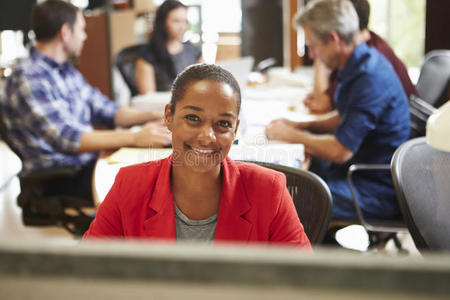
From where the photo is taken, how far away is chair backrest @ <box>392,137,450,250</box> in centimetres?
133

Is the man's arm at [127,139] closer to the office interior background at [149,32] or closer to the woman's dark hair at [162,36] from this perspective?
the office interior background at [149,32]

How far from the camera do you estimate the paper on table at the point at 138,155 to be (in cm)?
177

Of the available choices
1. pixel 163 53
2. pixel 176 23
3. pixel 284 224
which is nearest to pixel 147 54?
pixel 163 53

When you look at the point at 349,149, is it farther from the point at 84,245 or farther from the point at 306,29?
the point at 84,245

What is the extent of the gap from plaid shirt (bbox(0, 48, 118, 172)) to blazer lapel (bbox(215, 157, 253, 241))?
1315 mm

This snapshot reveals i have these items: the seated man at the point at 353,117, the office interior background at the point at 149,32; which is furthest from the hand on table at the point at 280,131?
the office interior background at the point at 149,32

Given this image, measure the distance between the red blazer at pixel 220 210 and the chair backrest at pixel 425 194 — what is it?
1.46ft

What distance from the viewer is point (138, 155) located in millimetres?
1822

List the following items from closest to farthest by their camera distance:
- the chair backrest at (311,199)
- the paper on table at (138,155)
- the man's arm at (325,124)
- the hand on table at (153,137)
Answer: the chair backrest at (311,199) < the paper on table at (138,155) < the hand on table at (153,137) < the man's arm at (325,124)

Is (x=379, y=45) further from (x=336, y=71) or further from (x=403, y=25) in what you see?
(x=403, y=25)

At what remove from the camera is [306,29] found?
88.7 inches

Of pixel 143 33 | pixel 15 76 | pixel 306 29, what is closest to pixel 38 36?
pixel 15 76

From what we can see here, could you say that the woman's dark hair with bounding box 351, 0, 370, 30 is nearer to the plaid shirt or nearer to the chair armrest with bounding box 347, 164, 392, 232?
the chair armrest with bounding box 347, 164, 392, 232

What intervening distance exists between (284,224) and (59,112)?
4.88ft
